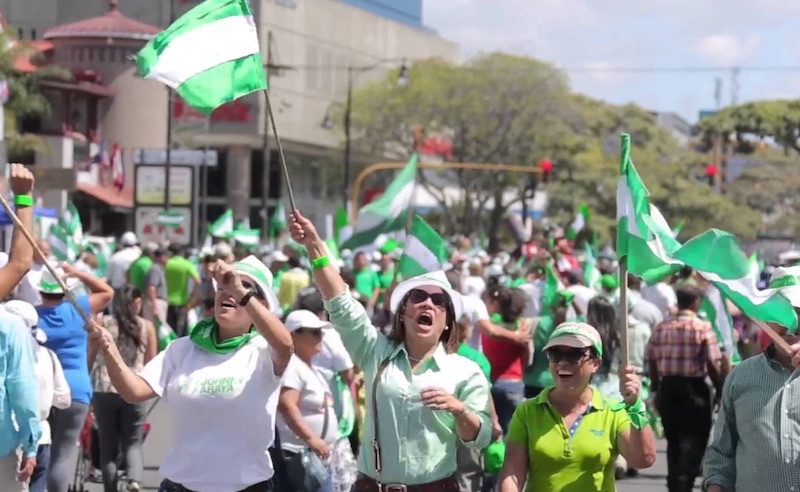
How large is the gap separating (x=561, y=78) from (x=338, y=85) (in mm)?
11467

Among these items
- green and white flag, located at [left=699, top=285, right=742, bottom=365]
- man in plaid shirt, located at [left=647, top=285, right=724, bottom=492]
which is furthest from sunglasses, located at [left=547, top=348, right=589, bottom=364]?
green and white flag, located at [left=699, top=285, right=742, bottom=365]

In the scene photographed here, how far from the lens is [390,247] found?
25484 millimetres

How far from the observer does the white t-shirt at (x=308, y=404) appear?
350 inches

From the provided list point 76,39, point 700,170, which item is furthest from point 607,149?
point 76,39

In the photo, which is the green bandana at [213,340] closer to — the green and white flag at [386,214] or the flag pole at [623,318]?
the flag pole at [623,318]

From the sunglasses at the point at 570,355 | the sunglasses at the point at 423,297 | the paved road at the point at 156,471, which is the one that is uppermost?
the sunglasses at the point at 423,297

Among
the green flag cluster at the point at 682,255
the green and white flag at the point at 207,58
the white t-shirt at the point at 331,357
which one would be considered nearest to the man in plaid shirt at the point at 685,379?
the white t-shirt at the point at 331,357

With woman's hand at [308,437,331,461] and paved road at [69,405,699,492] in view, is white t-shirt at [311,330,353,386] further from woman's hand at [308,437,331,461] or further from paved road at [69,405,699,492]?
paved road at [69,405,699,492]

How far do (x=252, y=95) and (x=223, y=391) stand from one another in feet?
216

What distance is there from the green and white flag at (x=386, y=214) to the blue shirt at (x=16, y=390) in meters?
5.22

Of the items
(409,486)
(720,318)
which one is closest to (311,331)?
(409,486)

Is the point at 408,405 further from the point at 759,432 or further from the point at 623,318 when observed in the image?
the point at 759,432

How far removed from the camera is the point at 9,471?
23.8 ft

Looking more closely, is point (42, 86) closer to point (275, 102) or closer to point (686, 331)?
point (275, 102)
